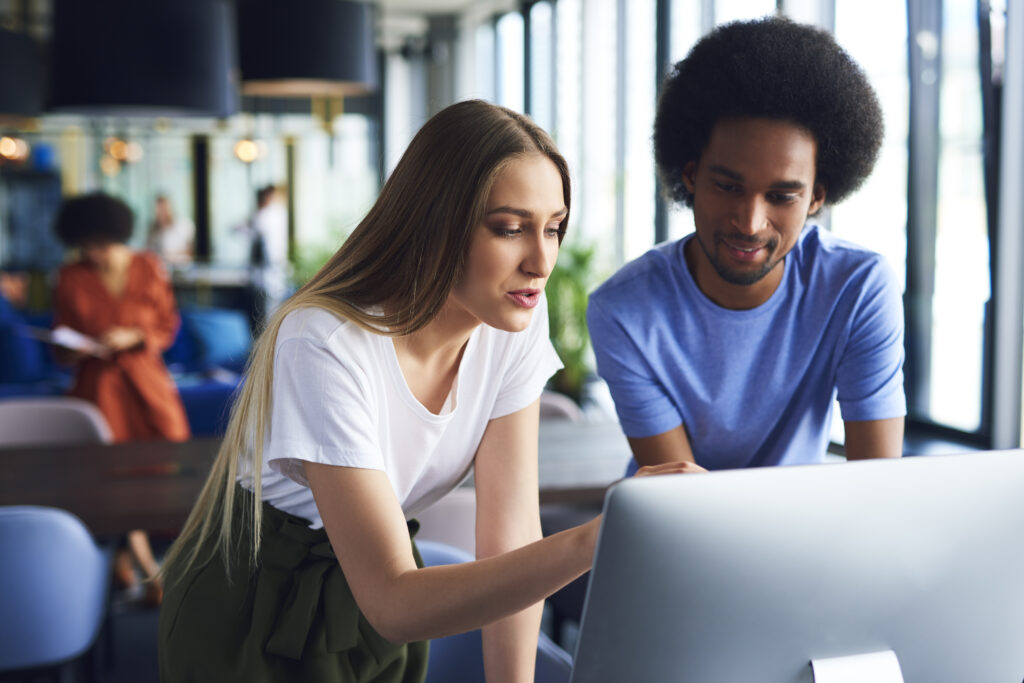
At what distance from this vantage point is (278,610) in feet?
4.31

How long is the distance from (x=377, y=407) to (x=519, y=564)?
32 centimetres

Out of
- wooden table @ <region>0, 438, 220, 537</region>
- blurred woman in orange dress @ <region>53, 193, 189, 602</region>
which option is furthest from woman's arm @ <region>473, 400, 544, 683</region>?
blurred woman in orange dress @ <region>53, 193, 189, 602</region>

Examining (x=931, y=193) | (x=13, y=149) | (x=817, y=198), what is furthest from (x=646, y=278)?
(x=13, y=149)

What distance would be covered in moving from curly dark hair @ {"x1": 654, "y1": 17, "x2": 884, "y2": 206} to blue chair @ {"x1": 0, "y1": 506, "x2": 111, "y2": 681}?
1.40 m

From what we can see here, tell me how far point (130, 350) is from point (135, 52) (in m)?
1.34

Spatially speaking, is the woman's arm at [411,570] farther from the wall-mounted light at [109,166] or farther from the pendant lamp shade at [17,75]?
the wall-mounted light at [109,166]

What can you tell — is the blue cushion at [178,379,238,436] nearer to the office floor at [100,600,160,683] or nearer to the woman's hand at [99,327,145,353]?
the woman's hand at [99,327,145,353]

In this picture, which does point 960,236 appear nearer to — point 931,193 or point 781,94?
point 931,193

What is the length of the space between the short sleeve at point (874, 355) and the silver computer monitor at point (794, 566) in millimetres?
570

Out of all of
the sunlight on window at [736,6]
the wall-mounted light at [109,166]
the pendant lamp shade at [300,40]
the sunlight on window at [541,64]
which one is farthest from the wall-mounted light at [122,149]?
the sunlight on window at [736,6]

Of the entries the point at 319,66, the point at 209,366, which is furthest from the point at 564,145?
the point at 319,66

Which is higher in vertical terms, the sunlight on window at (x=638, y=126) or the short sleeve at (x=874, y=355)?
the sunlight on window at (x=638, y=126)

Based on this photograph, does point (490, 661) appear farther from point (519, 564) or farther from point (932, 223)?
point (932, 223)

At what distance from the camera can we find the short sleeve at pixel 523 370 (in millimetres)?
1377
